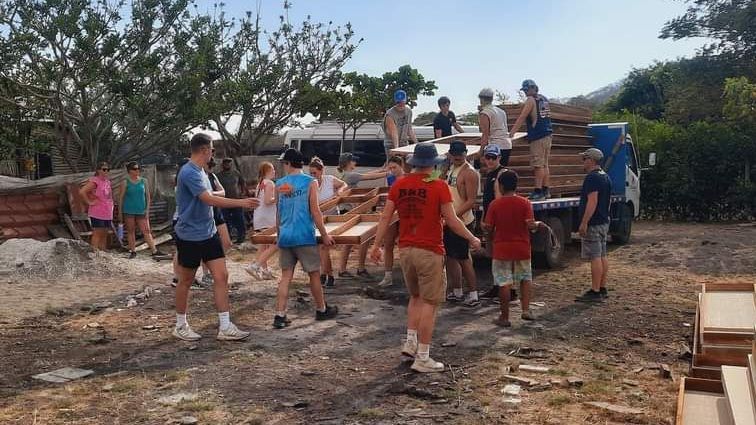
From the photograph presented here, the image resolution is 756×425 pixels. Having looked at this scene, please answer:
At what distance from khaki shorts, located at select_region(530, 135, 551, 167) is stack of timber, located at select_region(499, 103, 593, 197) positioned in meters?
0.46

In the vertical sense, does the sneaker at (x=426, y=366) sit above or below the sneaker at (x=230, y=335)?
below

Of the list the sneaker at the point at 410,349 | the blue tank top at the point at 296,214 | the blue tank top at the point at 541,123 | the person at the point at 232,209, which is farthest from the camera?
the person at the point at 232,209

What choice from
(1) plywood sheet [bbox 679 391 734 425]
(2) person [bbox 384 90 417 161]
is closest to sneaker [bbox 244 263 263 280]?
(2) person [bbox 384 90 417 161]

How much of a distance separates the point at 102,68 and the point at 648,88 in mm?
31361

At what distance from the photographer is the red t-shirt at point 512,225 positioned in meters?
6.83

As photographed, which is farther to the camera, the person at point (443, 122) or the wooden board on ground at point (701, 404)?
the person at point (443, 122)

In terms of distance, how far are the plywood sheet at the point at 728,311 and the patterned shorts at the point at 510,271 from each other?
5.49ft

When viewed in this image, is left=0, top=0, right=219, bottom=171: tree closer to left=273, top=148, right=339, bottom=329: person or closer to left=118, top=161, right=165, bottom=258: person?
left=118, top=161, right=165, bottom=258: person

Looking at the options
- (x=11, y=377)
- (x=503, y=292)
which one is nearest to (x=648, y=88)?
(x=503, y=292)

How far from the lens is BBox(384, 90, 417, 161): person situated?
10117 millimetres

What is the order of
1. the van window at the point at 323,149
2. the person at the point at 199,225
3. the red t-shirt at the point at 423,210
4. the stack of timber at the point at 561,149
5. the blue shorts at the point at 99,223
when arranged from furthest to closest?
the van window at the point at 323,149
the blue shorts at the point at 99,223
the stack of timber at the point at 561,149
the person at the point at 199,225
the red t-shirt at the point at 423,210

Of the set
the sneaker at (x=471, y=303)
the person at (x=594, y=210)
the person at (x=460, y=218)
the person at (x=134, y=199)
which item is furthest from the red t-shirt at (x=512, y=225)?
the person at (x=134, y=199)

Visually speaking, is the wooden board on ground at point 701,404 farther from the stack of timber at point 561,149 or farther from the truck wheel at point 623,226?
the truck wheel at point 623,226

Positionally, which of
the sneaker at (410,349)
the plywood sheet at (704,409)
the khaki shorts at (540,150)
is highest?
the khaki shorts at (540,150)
